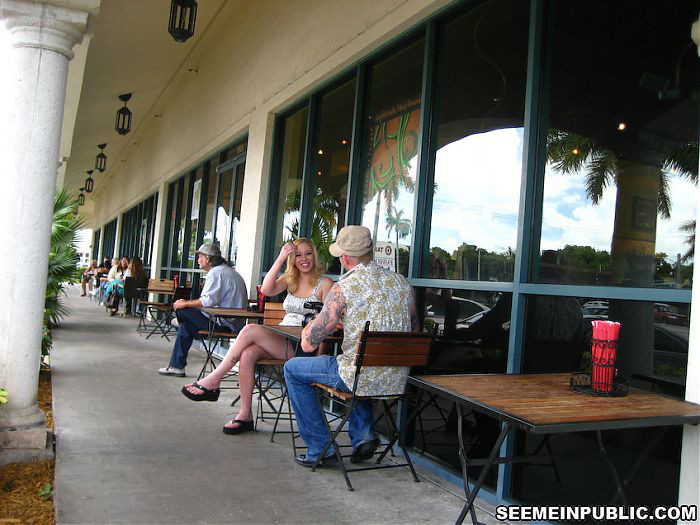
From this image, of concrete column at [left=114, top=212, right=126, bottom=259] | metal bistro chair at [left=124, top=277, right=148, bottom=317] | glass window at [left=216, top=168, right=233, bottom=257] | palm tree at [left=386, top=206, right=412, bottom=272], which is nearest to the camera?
palm tree at [left=386, top=206, right=412, bottom=272]

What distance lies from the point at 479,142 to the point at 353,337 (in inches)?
53.2

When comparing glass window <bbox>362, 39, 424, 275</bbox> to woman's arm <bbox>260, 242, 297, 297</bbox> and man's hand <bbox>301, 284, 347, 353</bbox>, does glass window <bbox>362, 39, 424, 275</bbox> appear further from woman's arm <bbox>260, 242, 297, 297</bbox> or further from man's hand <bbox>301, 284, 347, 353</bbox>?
man's hand <bbox>301, 284, 347, 353</bbox>

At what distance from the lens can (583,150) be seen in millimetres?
2803

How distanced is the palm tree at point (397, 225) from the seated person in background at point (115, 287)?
27.9 feet

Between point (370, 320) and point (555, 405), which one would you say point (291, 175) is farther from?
point (555, 405)

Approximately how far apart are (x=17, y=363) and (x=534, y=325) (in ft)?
8.41

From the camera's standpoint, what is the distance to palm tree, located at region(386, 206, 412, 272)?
13.6 feet

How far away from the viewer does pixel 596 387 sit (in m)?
2.20

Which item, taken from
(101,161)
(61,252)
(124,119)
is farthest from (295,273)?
(101,161)

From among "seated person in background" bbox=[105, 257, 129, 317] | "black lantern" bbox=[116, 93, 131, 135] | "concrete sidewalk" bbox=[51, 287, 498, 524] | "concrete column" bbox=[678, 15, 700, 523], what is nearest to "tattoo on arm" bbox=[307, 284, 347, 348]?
"concrete sidewalk" bbox=[51, 287, 498, 524]

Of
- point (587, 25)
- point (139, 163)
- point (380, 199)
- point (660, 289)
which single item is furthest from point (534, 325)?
point (139, 163)

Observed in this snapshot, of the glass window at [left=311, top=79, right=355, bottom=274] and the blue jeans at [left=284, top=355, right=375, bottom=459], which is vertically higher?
the glass window at [left=311, top=79, right=355, bottom=274]

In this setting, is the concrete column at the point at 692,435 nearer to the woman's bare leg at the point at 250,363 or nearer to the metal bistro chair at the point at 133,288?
the woman's bare leg at the point at 250,363

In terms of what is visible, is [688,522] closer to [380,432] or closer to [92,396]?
[380,432]
